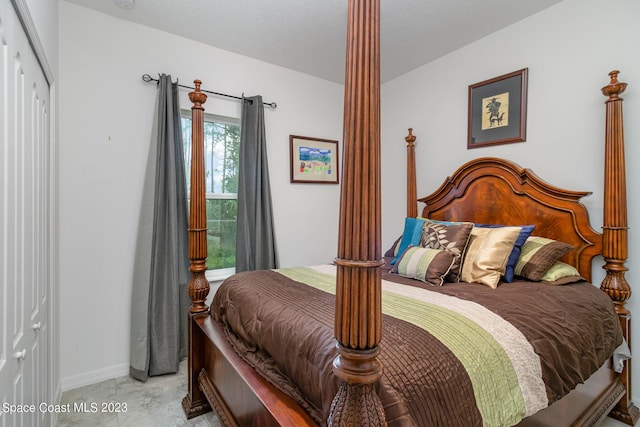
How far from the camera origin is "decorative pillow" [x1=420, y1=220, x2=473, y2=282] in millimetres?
1998

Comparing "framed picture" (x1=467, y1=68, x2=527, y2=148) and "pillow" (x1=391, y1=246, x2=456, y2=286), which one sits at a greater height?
"framed picture" (x1=467, y1=68, x2=527, y2=148)

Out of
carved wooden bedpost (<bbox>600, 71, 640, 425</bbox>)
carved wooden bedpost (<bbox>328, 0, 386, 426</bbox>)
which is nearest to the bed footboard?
carved wooden bedpost (<bbox>328, 0, 386, 426</bbox>)

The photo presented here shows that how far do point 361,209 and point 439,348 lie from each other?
0.66 meters

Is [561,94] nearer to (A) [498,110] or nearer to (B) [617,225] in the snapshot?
(A) [498,110]

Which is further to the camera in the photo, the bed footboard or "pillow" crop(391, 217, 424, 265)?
"pillow" crop(391, 217, 424, 265)

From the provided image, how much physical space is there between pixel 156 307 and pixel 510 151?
3.12 meters

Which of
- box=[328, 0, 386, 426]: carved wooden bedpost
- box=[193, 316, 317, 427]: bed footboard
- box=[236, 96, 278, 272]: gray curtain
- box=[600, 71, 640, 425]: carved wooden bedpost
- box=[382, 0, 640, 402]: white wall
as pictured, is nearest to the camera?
box=[328, 0, 386, 426]: carved wooden bedpost

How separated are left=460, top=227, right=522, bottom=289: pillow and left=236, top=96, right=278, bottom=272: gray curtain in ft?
5.87

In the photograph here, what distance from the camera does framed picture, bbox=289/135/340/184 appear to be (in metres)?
3.38

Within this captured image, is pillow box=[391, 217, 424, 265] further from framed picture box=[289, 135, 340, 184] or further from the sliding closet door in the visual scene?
the sliding closet door

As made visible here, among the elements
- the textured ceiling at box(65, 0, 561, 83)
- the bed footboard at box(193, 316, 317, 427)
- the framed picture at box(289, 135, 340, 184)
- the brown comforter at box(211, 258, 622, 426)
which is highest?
the textured ceiling at box(65, 0, 561, 83)

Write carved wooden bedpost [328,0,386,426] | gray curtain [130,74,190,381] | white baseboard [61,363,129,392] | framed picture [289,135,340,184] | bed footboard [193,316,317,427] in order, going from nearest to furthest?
1. carved wooden bedpost [328,0,386,426]
2. bed footboard [193,316,317,427]
3. white baseboard [61,363,129,392]
4. gray curtain [130,74,190,381]
5. framed picture [289,135,340,184]

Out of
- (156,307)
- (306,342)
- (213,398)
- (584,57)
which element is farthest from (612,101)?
(156,307)

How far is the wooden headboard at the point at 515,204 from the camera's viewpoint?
2.05 meters
